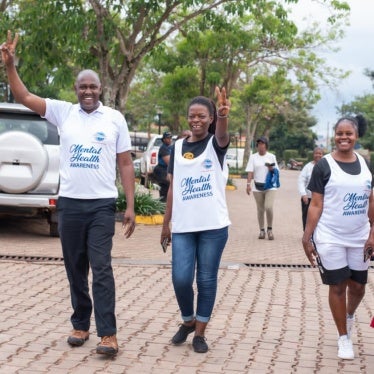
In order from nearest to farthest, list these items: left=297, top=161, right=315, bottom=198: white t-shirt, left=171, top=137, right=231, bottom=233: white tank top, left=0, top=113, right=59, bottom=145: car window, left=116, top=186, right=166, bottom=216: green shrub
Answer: left=171, top=137, right=231, bottom=233: white tank top
left=0, top=113, right=59, bottom=145: car window
left=297, top=161, right=315, bottom=198: white t-shirt
left=116, top=186, right=166, bottom=216: green shrub

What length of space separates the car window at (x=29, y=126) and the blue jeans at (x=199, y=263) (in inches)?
229

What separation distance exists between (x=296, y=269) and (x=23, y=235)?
4.22 metres

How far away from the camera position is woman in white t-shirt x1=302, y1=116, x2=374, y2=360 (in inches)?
222

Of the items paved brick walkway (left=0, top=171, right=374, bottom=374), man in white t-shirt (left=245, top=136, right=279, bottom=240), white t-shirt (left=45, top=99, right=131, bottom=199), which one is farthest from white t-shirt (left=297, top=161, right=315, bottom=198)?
white t-shirt (left=45, top=99, right=131, bottom=199)

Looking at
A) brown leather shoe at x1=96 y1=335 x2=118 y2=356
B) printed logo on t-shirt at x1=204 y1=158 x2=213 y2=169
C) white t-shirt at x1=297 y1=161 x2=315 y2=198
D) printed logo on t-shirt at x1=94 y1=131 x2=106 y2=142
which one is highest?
printed logo on t-shirt at x1=94 y1=131 x2=106 y2=142

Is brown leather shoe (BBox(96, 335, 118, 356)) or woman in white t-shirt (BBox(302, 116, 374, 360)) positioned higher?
woman in white t-shirt (BBox(302, 116, 374, 360))

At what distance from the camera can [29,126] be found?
444 inches

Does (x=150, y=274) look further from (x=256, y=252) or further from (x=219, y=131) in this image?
(x=219, y=131)

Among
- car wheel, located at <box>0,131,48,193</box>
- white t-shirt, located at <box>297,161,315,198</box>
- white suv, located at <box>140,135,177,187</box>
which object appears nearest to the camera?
car wheel, located at <box>0,131,48,193</box>

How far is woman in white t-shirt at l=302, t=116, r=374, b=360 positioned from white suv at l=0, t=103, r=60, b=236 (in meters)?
5.74

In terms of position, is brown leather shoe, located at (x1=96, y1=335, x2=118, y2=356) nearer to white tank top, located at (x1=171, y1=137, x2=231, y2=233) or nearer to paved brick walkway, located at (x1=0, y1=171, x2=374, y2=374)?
paved brick walkway, located at (x1=0, y1=171, x2=374, y2=374)

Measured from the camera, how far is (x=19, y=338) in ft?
19.7

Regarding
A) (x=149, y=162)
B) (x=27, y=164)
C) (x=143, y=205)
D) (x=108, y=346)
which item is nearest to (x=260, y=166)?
(x=143, y=205)

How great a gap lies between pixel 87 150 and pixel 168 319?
6.41ft
